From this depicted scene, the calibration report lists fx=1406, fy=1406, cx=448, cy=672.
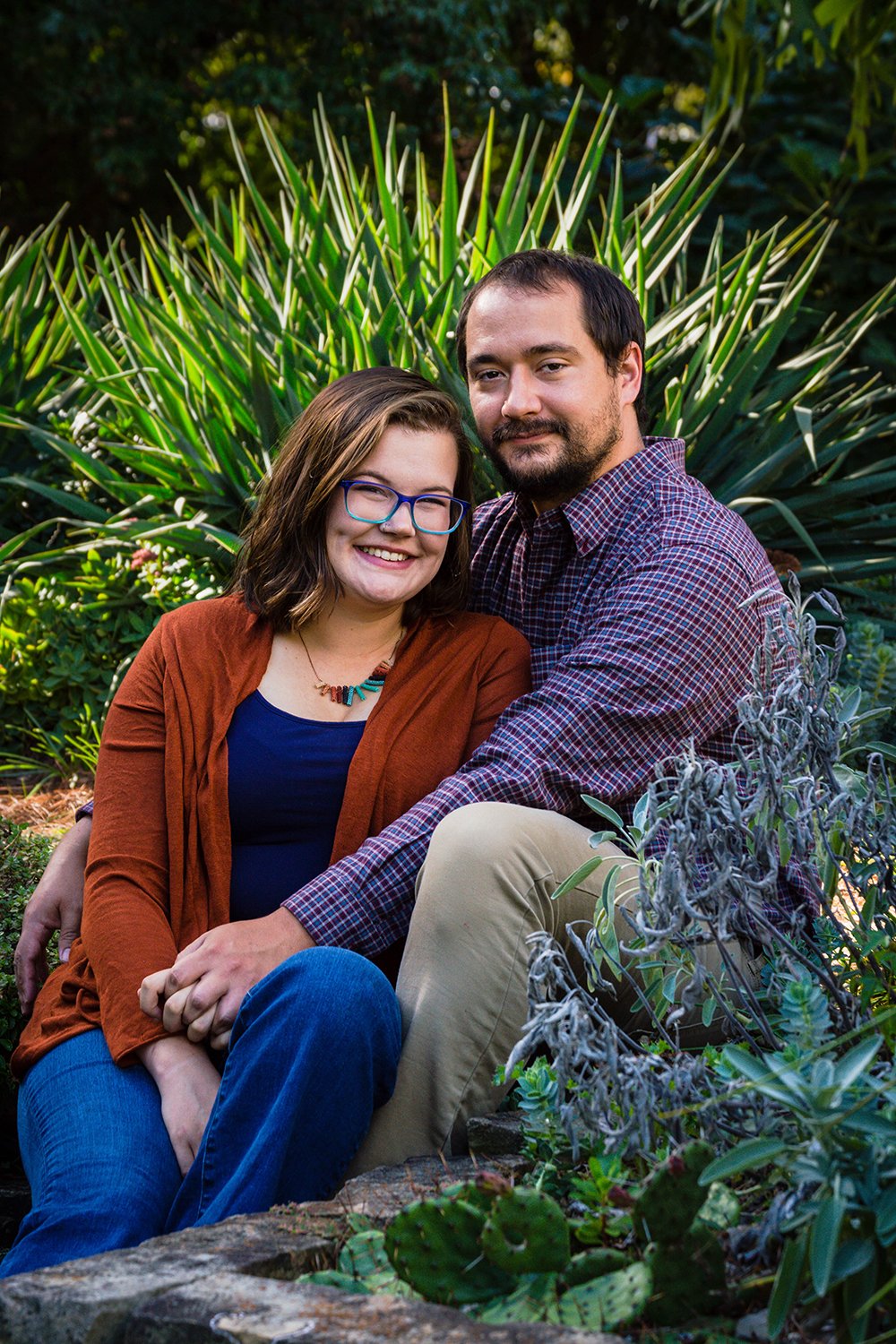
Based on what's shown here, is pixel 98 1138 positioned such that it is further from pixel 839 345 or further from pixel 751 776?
pixel 839 345

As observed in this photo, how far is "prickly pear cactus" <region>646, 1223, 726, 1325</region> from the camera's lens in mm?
1413

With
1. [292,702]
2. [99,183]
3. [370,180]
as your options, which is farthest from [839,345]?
[99,183]

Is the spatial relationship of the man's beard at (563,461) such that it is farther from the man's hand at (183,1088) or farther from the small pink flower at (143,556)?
the small pink flower at (143,556)

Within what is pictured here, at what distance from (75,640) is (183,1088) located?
262 centimetres

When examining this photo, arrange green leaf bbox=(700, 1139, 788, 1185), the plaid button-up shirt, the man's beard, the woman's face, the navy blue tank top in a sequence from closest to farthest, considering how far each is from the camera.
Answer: green leaf bbox=(700, 1139, 788, 1185) < the plaid button-up shirt < the navy blue tank top < the woman's face < the man's beard

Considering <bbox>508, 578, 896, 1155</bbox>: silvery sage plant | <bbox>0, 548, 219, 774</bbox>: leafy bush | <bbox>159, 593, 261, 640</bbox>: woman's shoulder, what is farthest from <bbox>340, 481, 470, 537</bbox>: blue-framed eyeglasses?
<bbox>0, 548, 219, 774</bbox>: leafy bush

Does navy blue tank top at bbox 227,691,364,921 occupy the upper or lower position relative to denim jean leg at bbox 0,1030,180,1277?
upper

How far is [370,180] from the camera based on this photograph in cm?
920

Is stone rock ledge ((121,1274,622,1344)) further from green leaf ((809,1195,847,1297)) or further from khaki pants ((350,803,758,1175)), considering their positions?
khaki pants ((350,803,758,1175))

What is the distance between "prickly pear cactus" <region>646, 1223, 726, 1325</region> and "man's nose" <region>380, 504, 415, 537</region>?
4.90ft

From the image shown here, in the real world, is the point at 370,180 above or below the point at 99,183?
below

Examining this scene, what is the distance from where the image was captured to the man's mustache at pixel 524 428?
2.90 metres

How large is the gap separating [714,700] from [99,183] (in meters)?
10.7

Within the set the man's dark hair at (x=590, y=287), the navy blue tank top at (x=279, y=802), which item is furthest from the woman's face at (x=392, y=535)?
the man's dark hair at (x=590, y=287)
